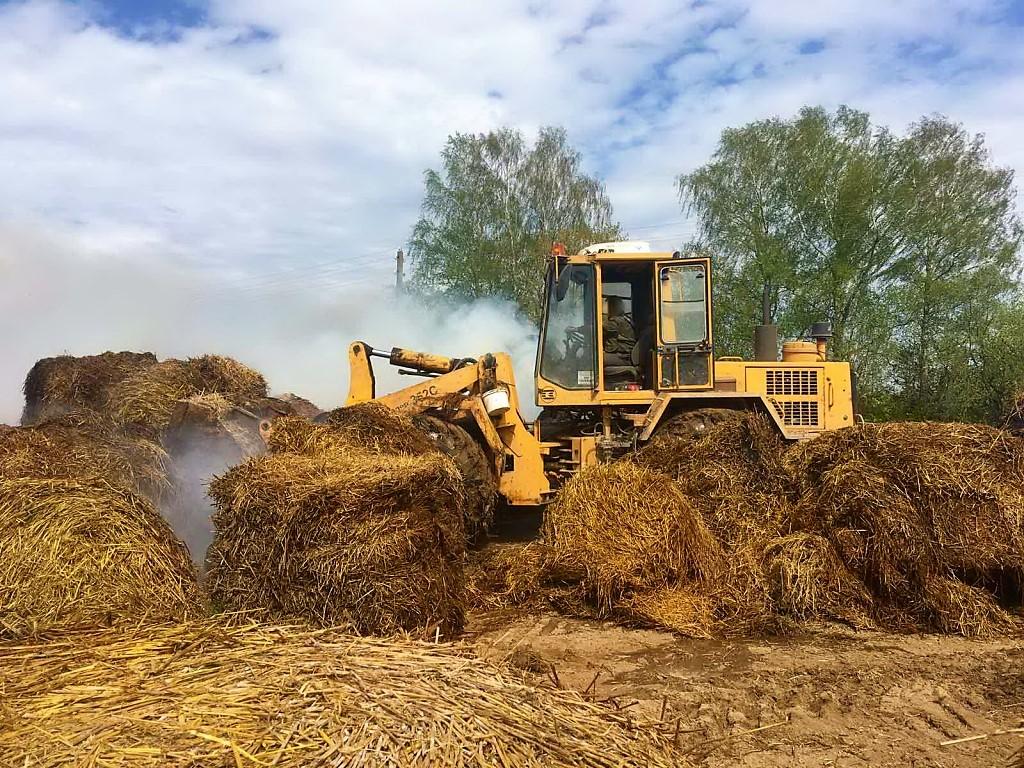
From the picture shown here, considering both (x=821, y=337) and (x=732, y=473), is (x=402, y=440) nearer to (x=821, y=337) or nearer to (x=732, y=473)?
(x=732, y=473)

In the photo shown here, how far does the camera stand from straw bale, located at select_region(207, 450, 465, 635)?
4.99 meters

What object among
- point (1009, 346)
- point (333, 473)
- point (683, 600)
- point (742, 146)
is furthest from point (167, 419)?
point (742, 146)

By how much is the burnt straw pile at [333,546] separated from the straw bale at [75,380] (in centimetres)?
428

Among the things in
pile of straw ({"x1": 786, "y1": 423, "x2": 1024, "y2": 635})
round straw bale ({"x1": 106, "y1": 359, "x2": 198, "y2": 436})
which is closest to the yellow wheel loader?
round straw bale ({"x1": 106, "y1": 359, "x2": 198, "y2": 436})

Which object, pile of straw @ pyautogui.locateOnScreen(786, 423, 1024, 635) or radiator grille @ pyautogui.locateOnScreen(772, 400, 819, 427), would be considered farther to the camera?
radiator grille @ pyautogui.locateOnScreen(772, 400, 819, 427)

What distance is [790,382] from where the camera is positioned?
9508 mm

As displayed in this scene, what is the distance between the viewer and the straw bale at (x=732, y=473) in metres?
7.10

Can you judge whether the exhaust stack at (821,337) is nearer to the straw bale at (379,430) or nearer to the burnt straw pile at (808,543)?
the burnt straw pile at (808,543)

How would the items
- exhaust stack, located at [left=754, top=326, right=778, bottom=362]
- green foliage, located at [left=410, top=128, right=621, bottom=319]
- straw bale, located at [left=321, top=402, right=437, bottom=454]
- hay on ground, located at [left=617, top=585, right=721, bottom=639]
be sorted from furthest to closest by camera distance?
1. green foliage, located at [left=410, top=128, right=621, bottom=319]
2. exhaust stack, located at [left=754, top=326, right=778, bottom=362]
3. straw bale, located at [left=321, top=402, right=437, bottom=454]
4. hay on ground, located at [left=617, top=585, right=721, bottom=639]

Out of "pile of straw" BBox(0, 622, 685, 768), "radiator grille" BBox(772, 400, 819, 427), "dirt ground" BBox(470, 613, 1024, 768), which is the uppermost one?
"radiator grille" BBox(772, 400, 819, 427)

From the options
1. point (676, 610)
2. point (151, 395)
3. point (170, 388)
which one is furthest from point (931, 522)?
point (151, 395)

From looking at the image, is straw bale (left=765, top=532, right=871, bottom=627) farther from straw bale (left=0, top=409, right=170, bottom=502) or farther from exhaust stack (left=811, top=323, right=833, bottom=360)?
straw bale (left=0, top=409, right=170, bottom=502)

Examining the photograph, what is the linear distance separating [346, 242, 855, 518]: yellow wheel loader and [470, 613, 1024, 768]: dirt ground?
2.40m

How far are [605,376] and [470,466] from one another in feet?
7.06
